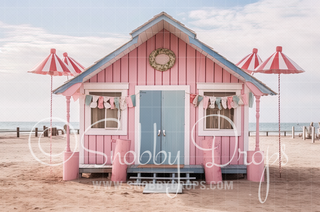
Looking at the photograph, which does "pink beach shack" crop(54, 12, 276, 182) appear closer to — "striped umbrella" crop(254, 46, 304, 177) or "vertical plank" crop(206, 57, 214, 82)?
"vertical plank" crop(206, 57, 214, 82)

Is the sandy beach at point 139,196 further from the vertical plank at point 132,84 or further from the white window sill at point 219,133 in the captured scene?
the vertical plank at point 132,84

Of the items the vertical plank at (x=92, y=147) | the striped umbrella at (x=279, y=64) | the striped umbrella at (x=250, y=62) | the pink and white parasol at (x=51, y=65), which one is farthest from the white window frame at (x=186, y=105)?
the striped umbrella at (x=250, y=62)

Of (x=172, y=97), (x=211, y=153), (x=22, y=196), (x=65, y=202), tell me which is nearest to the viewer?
(x=65, y=202)

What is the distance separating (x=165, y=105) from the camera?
10680 millimetres

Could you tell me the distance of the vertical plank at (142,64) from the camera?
425 inches

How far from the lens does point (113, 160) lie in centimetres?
1010

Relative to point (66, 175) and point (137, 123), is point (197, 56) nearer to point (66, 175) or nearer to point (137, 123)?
point (137, 123)

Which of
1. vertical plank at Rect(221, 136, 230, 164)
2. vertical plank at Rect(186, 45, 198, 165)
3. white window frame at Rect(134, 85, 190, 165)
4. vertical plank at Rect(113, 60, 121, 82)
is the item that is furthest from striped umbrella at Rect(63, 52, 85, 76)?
vertical plank at Rect(221, 136, 230, 164)

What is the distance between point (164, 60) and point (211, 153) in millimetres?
3236

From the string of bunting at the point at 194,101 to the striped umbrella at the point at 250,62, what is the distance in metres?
2.93

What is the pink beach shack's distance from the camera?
1069 centimetres

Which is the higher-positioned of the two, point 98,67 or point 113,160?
point 98,67

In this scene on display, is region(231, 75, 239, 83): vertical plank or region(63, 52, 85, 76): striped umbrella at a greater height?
region(63, 52, 85, 76): striped umbrella

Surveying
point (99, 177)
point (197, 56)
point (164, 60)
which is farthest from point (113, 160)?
point (197, 56)
